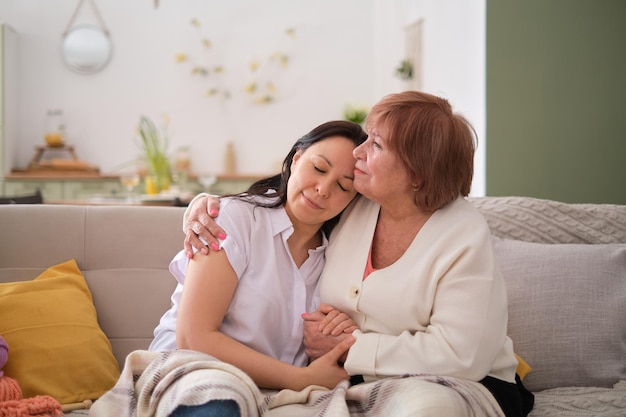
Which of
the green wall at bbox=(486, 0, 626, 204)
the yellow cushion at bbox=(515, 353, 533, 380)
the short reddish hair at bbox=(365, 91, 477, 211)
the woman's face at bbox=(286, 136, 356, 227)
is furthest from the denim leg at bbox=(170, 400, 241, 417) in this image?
the green wall at bbox=(486, 0, 626, 204)

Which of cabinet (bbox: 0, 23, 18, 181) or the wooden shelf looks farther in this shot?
the wooden shelf

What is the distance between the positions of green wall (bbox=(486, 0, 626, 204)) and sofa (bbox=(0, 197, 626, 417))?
2087mm

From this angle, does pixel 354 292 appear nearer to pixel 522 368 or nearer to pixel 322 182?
pixel 322 182

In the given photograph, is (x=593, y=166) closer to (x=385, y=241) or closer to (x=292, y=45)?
(x=385, y=241)

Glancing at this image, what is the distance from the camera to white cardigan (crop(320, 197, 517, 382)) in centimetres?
162

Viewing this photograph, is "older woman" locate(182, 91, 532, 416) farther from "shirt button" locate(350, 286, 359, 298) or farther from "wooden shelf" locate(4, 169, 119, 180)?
"wooden shelf" locate(4, 169, 119, 180)

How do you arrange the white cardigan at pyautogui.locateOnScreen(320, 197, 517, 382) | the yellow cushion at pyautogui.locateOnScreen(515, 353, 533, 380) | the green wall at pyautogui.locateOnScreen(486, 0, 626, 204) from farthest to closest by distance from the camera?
the green wall at pyautogui.locateOnScreen(486, 0, 626, 204), the yellow cushion at pyautogui.locateOnScreen(515, 353, 533, 380), the white cardigan at pyautogui.locateOnScreen(320, 197, 517, 382)

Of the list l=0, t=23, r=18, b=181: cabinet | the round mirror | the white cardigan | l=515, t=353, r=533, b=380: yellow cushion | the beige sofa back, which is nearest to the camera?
the white cardigan

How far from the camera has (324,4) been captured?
759 centimetres

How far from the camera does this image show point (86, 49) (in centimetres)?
720

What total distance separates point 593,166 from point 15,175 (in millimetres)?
5492

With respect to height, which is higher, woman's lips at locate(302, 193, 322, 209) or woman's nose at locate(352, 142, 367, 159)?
woman's nose at locate(352, 142, 367, 159)

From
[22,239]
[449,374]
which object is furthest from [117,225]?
[449,374]

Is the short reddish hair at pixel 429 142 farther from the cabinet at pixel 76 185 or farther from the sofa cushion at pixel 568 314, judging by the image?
the cabinet at pixel 76 185
